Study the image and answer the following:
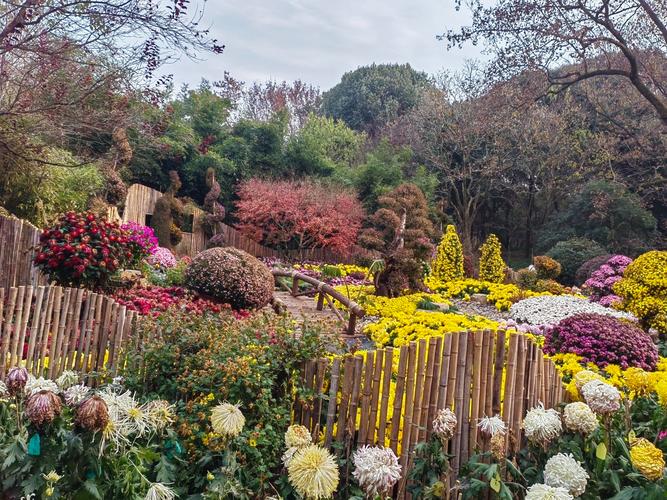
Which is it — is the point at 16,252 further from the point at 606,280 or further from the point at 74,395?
the point at 606,280

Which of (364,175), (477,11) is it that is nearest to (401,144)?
(364,175)

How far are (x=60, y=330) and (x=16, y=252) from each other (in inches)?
147

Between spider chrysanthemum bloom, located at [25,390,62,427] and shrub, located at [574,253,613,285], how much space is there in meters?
13.3

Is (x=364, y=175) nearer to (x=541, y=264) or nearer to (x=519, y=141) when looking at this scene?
(x=519, y=141)

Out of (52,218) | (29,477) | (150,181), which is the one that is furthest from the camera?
(150,181)

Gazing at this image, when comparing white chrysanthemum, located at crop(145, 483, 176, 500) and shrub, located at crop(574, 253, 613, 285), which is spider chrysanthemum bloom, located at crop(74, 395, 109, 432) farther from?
shrub, located at crop(574, 253, 613, 285)

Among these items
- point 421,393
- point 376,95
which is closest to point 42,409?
point 421,393

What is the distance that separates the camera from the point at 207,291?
8242 millimetres

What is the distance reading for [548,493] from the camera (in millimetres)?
2129

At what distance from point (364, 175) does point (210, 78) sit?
38.4 feet

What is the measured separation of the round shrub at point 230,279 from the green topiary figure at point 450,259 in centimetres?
695

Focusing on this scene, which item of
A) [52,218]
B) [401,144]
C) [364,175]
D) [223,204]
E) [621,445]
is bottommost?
[621,445]

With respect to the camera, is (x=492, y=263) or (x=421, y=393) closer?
(x=421, y=393)

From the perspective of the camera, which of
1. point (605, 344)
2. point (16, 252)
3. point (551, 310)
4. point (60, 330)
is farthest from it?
point (551, 310)
